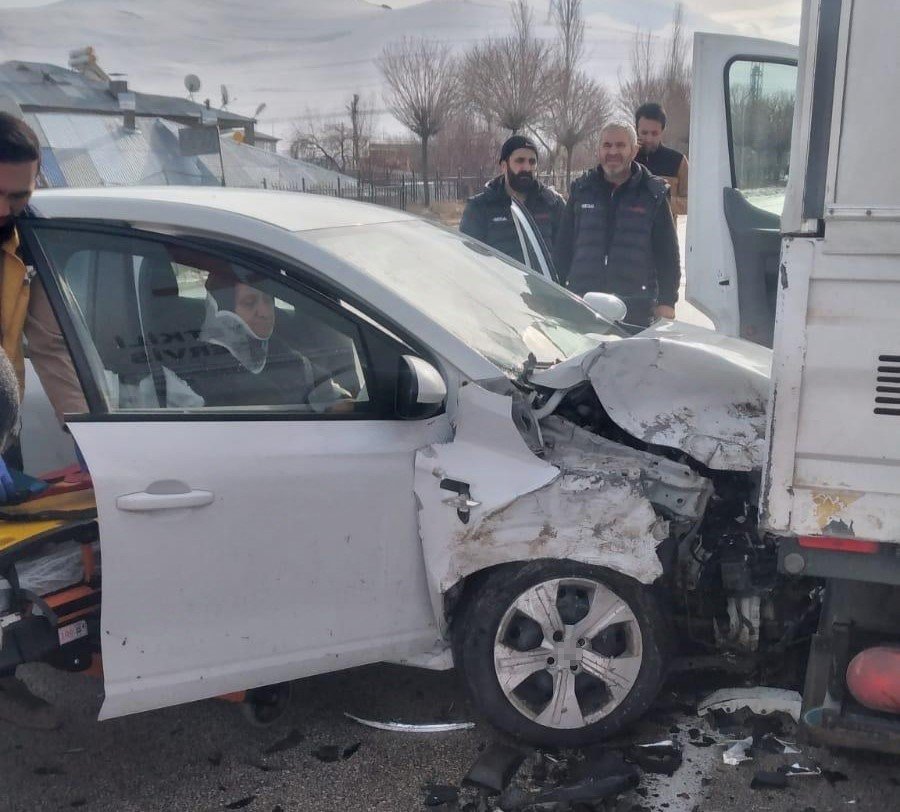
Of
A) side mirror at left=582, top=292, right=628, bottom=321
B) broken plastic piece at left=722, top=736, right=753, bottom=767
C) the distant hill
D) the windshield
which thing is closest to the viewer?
broken plastic piece at left=722, top=736, right=753, bottom=767

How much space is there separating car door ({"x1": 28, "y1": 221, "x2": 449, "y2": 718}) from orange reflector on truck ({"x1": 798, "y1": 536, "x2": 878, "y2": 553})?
104 cm

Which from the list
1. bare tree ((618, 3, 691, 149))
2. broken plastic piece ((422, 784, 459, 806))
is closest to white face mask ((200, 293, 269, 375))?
broken plastic piece ((422, 784, 459, 806))

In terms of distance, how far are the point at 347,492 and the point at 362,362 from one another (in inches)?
15.5

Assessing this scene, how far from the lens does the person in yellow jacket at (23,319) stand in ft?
9.46

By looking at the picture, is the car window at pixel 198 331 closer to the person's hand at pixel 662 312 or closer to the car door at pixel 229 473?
the car door at pixel 229 473

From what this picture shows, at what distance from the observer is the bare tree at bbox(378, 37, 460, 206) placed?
37.6 metres

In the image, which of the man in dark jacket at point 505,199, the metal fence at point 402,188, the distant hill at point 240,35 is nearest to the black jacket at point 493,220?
the man in dark jacket at point 505,199

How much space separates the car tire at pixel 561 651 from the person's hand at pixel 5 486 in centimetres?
148

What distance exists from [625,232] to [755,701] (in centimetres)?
301

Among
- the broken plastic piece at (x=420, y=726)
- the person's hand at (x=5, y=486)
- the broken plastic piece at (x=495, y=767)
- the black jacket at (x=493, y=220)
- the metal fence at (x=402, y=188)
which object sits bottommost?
the broken plastic piece at (x=420, y=726)

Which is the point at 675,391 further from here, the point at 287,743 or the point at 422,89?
the point at 422,89

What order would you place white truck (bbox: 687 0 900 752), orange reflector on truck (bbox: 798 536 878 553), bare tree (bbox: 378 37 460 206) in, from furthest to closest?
bare tree (bbox: 378 37 460 206) < orange reflector on truck (bbox: 798 536 878 553) < white truck (bbox: 687 0 900 752)

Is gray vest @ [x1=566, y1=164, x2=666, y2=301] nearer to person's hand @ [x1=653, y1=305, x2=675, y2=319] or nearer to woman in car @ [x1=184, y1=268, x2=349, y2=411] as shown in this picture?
person's hand @ [x1=653, y1=305, x2=675, y2=319]

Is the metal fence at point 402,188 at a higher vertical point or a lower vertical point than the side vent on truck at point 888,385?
higher
